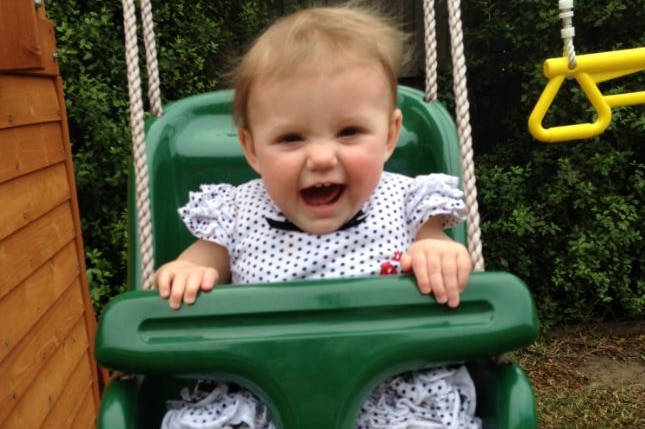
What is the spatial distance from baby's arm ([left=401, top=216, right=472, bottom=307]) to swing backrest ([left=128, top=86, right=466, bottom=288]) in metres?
0.48

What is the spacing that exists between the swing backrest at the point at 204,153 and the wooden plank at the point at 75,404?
2.86ft

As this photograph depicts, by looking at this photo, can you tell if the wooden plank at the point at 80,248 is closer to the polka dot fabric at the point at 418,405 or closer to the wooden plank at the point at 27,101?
the wooden plank at the point at 27,101

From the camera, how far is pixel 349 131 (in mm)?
1171

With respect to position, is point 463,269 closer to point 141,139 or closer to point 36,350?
point 141,139

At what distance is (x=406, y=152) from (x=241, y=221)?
1.43ft

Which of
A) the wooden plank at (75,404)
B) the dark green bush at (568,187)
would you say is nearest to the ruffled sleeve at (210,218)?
the wooden plank at (75,404)

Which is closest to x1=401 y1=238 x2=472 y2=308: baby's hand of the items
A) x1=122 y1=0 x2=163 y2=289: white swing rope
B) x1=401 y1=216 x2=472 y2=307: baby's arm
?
x1=401 y1=216 x2=472 y2=307: baby's arm

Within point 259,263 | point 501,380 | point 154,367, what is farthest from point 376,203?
point 154,367

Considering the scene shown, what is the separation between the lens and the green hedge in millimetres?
2994

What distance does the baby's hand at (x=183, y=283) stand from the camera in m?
1.06

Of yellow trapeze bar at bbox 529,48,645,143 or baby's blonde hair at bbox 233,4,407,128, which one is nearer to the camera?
baby's blonde hair at bbox 233,4,407,128

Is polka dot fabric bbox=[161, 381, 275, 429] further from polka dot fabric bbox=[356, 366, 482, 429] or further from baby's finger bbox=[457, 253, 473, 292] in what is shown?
baby's finger bbox=[457, 253, 473, 292]

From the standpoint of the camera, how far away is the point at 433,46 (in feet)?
4.64

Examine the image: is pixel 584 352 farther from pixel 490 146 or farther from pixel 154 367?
pixel 154 367
